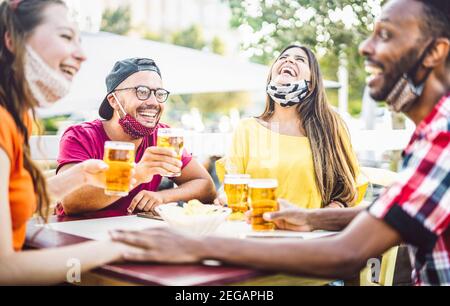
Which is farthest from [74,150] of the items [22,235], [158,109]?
[22,235]

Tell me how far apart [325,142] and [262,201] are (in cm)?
143

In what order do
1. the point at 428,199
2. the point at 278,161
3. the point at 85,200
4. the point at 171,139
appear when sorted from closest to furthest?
the point at 428,199 → the point at 171,139 → the point at 85,200 → the point at 278,161

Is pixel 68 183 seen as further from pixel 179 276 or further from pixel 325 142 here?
pixel 325 142

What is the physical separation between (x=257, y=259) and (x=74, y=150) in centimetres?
185

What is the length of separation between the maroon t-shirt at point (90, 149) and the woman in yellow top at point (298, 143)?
20.1 inches

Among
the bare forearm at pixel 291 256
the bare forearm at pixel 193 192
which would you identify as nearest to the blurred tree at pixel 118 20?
the bare forearm at pixel 193 192

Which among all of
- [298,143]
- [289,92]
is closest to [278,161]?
[298,143]

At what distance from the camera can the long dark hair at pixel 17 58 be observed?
6.86 feet

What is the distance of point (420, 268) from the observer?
1976mm

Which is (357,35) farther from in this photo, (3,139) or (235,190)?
(3,139)

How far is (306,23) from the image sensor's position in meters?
6.93

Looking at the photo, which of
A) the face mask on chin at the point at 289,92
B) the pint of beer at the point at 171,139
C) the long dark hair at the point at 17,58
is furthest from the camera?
the face mask on chin at the point at 289,92

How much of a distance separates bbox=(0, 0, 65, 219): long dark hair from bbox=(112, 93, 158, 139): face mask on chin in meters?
1.44

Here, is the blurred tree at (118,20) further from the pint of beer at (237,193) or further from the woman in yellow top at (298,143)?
the pint of beer at (237,193)
